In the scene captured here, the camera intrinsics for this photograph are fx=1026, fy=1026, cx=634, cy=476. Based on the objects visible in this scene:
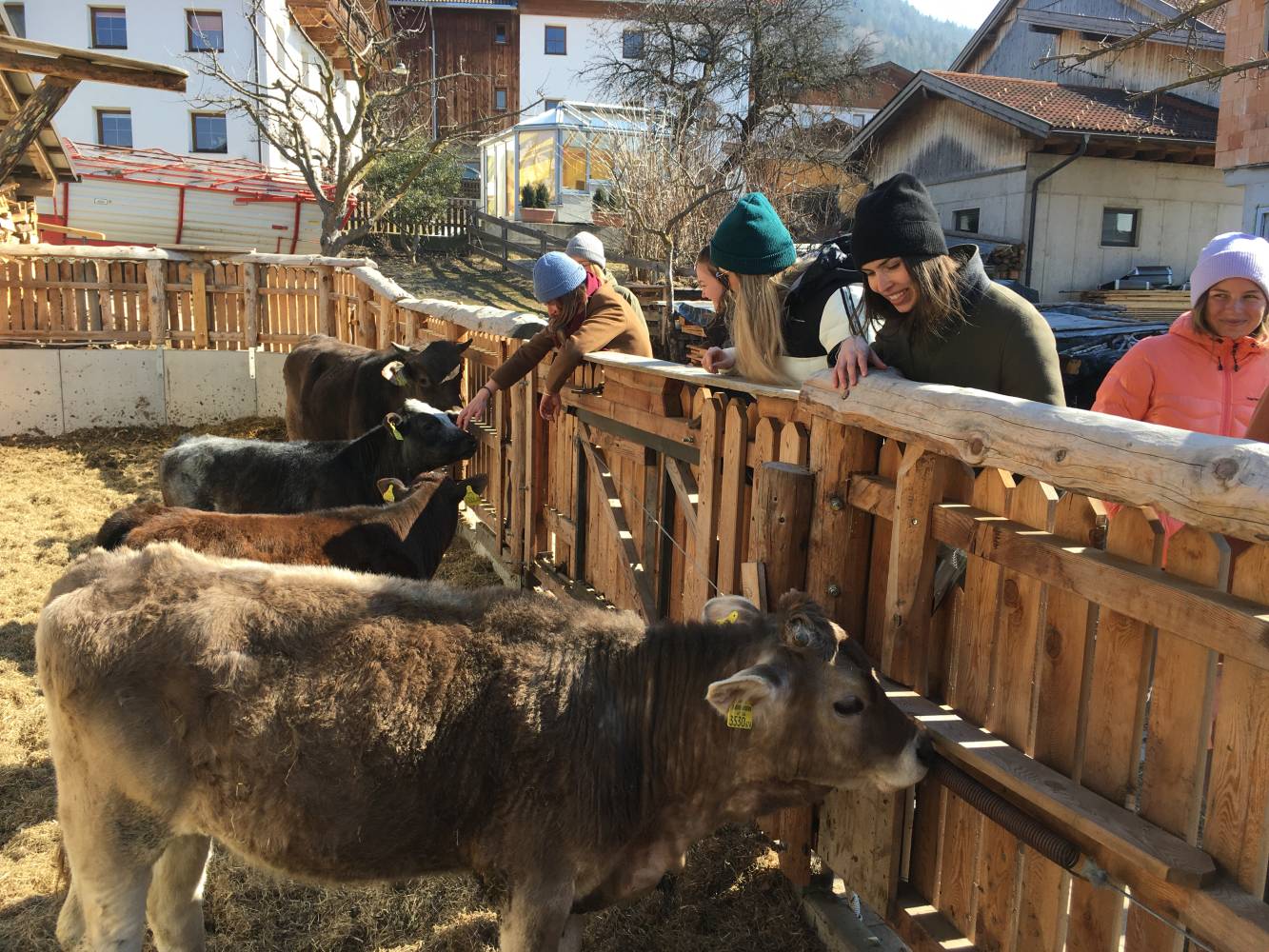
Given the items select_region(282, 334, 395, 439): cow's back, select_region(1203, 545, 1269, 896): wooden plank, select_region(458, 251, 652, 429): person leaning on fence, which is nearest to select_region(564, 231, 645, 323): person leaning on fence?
select_region(458, 251, 652, 429): person leaning on fence

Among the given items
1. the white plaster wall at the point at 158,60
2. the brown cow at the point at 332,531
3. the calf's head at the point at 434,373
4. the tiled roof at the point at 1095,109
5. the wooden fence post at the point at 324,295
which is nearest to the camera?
the brown cow at the point at 332,531

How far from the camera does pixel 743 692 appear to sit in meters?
2.94

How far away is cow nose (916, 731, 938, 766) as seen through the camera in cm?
295

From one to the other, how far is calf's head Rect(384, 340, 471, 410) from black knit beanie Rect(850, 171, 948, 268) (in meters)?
6.59

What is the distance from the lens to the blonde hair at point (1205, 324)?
348 centimetres

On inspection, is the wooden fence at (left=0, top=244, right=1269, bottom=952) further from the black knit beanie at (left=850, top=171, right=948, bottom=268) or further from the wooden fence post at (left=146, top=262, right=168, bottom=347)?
the wooden fence post at (left=146, top=262, right=168, bottom=347)

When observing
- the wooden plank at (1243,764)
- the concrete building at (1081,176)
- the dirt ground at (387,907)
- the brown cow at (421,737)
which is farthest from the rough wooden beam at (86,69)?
the concrete building at (1081,176)

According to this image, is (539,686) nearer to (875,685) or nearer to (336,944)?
(875,685)

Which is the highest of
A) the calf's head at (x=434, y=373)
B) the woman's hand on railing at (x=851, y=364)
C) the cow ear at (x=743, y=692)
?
the woman's hand on railing at (x=851, y=364)

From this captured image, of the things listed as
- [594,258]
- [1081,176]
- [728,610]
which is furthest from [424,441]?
[1081,176]

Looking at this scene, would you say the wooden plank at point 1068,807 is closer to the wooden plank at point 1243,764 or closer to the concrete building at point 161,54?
the wooden plank at point 1243,764

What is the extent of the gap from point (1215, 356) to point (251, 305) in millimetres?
15306

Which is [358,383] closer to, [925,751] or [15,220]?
[925,751]

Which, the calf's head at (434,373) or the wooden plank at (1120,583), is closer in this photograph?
the wooden plank at (1120,583)
